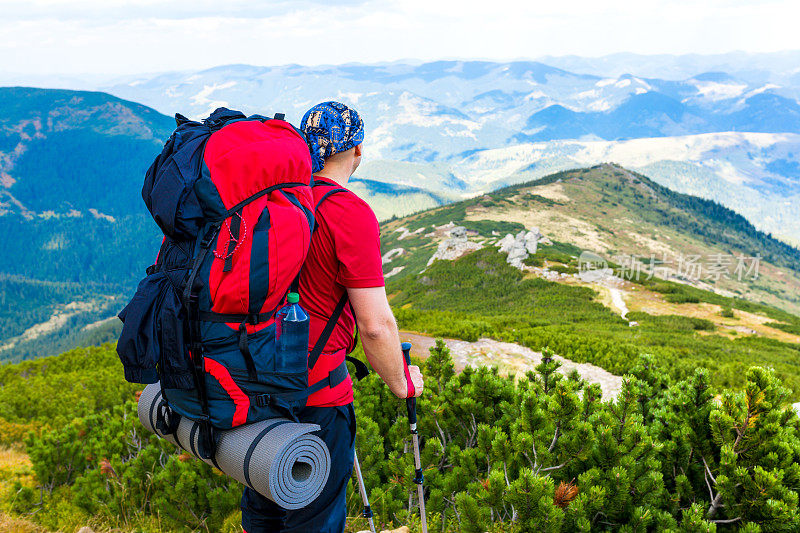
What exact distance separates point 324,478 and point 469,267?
63271mm

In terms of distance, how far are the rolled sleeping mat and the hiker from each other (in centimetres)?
33

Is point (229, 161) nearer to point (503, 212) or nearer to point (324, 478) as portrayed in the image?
point (324, 478)

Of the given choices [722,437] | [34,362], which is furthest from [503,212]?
[722,437]

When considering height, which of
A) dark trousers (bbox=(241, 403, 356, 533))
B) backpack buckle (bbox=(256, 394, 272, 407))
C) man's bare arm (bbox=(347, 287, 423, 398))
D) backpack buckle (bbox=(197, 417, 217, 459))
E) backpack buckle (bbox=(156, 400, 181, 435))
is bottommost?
dark trousers (bbox=(241, 403, 356, 533))

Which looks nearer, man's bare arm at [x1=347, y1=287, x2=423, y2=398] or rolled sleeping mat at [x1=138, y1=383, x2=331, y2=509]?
rolled sleeping mat at [x1=138, y1=383, x2=331, y2=509]

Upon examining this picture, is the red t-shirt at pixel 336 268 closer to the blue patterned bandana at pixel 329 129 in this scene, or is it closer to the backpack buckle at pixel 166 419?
the blue patterned bandana at pixel 329 129

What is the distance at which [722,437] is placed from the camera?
4.08 meters

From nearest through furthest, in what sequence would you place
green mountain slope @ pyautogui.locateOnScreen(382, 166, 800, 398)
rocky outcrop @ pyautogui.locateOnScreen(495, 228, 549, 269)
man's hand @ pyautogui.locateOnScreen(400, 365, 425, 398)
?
1. man's hand @ pyautogui.locateOnScreen(400, 365, 425, 398)
2. green mountain slope @ pyautogui.locateOnScreen(382, 166, 800, 398)
3. rocky outcrop @ pyautogui.locateOnScreen(495, 228, 549, 269)

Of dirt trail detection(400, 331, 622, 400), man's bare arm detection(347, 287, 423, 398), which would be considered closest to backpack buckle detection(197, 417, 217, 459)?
man's bare arm detection(347, 287, 423, 398)

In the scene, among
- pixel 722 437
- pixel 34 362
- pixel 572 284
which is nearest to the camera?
pixel 722 437

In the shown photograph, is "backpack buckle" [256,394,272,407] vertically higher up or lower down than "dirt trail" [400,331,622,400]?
higher up

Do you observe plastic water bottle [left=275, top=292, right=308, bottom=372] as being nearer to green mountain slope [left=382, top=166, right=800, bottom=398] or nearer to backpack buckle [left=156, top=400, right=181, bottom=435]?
backpack buckle [left=156, top=400, right=181, bottom=435]

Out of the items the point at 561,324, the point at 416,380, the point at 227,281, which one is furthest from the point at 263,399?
the point at 561,324

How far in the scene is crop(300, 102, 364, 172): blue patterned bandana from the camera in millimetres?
2828
